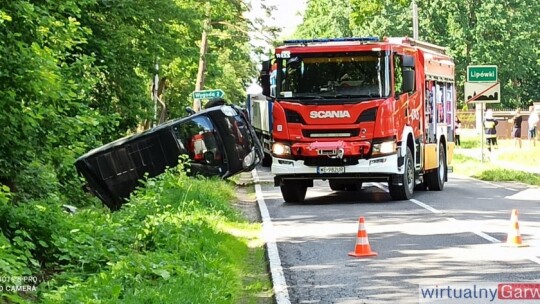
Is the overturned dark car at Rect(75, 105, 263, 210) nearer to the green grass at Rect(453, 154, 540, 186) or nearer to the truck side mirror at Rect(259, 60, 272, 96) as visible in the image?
the truck side mirror at Rect(259, 60, 272, 96)

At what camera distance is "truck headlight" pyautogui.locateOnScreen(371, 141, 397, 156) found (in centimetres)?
Result: 2053

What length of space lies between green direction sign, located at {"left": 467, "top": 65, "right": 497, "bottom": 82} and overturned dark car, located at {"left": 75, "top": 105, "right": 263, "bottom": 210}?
501 inches

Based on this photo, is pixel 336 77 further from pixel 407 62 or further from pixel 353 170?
pixel 353 170

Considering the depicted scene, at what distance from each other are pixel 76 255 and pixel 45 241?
3.98ft

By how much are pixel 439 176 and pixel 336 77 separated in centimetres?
523

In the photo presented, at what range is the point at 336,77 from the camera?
20656mm

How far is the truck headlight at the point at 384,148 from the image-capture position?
2053cm

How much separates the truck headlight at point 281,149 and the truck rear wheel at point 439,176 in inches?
193

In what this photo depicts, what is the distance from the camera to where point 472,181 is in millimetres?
29297

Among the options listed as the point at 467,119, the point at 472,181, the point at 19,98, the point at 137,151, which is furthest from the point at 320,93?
the point at 467,119

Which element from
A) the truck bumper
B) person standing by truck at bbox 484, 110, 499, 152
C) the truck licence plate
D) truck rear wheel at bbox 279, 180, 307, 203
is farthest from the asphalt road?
person standing by truck at bbox 484, 110, 499, 152

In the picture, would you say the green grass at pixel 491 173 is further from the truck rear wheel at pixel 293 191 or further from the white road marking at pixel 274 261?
the white road marking at pixel 274 261

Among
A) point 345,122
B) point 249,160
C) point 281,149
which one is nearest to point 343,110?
point 345,122

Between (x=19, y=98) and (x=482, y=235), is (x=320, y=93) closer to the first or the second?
(x=482, y=235)
